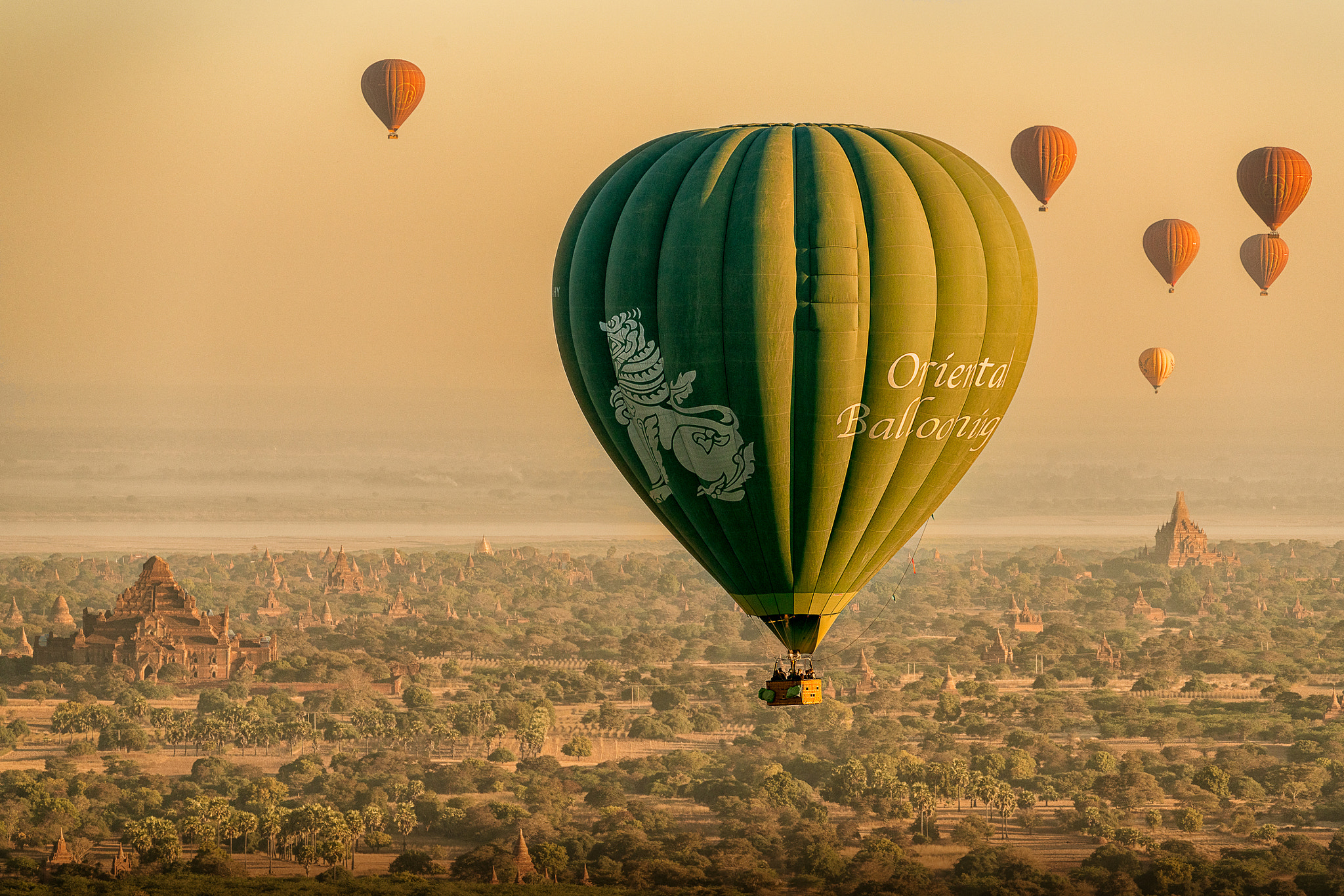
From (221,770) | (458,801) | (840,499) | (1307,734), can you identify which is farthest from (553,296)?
(1307,734)

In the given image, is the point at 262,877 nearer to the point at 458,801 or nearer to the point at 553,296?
the point at 458,801

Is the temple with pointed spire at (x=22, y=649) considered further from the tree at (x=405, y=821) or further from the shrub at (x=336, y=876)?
the shrub at (x=336, y=876)

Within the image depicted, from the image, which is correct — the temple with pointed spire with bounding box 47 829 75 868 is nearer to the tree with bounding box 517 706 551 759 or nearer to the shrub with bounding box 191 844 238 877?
the shrub with bounding box 191 844 238 877

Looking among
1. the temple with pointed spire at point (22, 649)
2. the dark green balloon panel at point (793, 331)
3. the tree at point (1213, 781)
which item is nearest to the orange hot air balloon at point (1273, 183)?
the dark green balloon panel at point (793, 331)

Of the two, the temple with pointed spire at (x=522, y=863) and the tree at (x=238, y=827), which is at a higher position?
the tree at (x=238, y=827)

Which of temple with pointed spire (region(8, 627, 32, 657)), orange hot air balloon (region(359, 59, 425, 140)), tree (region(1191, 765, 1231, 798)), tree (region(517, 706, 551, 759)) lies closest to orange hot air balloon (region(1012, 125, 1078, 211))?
orange hot air balloon (region(359, 59, 425, 140))

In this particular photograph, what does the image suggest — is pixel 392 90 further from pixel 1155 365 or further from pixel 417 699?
pixel 417 699
